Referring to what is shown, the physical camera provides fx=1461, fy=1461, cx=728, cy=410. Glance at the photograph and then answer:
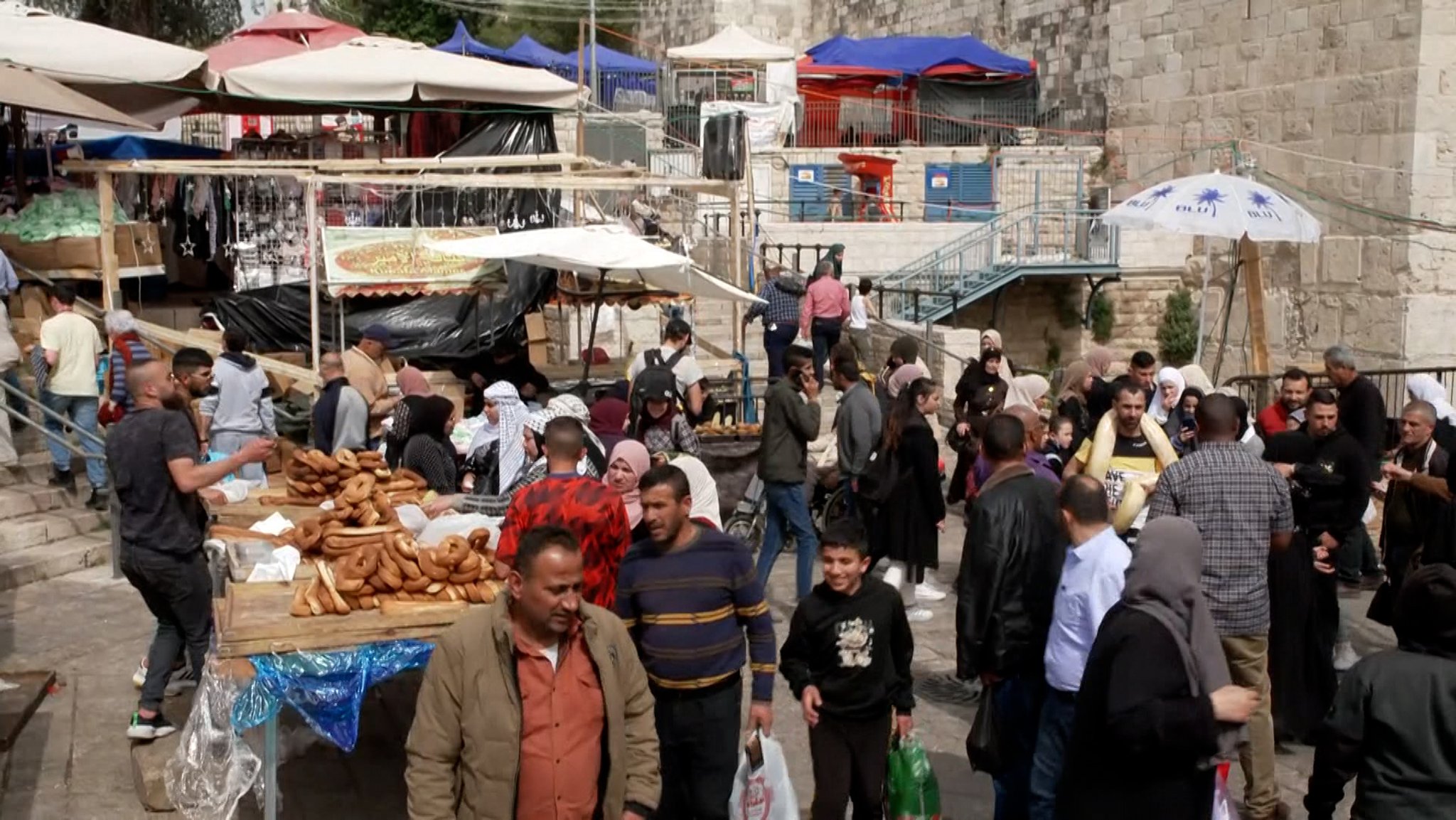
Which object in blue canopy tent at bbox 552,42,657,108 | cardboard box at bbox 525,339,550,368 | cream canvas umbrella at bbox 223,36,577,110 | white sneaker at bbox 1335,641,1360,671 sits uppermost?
blue canopy tent at bbox 552,42,657,108

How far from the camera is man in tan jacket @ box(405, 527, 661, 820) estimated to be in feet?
12.2

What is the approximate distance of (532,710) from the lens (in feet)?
12.4

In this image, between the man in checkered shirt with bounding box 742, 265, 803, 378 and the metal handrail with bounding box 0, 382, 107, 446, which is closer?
the metal handrail with bounding box 0, 382, 107, 446

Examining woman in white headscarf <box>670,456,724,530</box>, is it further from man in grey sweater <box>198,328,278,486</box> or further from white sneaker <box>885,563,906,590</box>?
man in grey sweater <box>198,328,278,486</box>

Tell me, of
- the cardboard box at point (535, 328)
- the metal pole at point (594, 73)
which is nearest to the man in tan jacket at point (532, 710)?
the cardboard box at point (535, 328)

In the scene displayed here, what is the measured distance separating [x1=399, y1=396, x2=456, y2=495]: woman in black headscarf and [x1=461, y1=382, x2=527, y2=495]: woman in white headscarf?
0.39ft

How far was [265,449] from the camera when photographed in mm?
6238

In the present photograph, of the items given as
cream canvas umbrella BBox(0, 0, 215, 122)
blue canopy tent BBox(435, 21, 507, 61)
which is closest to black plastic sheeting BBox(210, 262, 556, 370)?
cream canvas umbrella BBox(0, 0, 215, 122)

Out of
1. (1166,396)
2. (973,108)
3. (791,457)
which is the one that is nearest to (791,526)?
(791,457)

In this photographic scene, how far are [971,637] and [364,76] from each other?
35.6 feet

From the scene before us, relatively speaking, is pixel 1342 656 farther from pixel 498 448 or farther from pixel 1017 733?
pixel 498 448

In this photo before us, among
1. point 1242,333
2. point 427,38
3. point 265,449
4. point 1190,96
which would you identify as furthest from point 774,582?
point 427,38

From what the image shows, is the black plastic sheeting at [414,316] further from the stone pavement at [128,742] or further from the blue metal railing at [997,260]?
the blue metal railing at [997,260]

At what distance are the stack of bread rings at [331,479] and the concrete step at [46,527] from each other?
3528 millimetres
